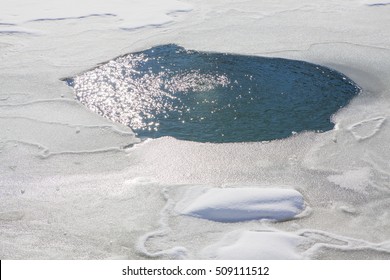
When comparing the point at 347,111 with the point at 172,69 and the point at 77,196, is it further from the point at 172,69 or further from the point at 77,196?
the point at 77,196

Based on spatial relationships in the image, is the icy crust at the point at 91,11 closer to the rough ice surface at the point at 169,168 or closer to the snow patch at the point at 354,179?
the rough ice surface at the point at 169,168

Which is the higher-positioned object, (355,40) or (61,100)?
(355,40)

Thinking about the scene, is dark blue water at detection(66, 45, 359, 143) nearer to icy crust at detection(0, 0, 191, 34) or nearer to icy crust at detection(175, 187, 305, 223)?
icy crust at detection(175, 187, 305, 223)

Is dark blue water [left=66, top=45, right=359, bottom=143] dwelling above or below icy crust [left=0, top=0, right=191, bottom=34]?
below

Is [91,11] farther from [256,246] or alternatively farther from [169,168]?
[256,246]

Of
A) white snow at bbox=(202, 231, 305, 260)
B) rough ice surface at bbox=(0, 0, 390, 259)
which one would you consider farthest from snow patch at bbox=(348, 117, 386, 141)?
white snow at bbox=(202, 231, 305, 260)

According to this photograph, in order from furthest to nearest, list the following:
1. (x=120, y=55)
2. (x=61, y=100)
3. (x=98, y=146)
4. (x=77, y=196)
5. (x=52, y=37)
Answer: (x=52, y=37)
(x=120, y=55)
(x=61, y=100)
(x=98, y=146)
(x=77, y=196)

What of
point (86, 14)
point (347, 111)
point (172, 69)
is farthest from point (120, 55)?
point (347, 111)
